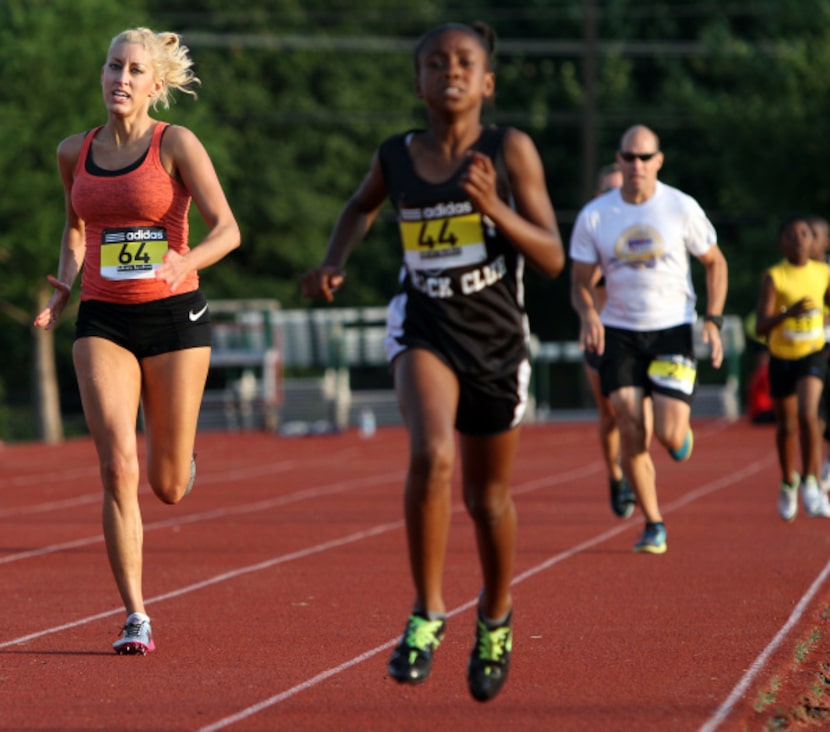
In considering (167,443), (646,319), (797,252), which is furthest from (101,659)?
(797,252)


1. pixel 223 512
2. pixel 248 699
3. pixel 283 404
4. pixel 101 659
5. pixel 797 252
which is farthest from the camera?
pixel 283 404

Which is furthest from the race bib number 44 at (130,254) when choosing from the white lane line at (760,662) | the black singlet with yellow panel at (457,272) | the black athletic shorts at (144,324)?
the white lane line at (760,662)

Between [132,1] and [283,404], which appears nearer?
[283,404]

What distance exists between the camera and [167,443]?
692 centimetres

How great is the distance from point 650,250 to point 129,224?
4077mm

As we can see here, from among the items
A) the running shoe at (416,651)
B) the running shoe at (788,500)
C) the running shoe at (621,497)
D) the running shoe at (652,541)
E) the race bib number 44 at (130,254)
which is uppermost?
the race bib number 44 at (130,254)

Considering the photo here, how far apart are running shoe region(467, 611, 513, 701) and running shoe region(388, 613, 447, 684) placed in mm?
160

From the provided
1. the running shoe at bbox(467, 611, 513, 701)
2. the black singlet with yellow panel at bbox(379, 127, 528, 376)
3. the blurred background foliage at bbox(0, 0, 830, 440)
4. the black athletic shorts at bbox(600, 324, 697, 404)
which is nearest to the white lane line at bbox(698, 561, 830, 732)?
the running shoe at bbox(467, 611, 513, 701)

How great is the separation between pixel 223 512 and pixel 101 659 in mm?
7630

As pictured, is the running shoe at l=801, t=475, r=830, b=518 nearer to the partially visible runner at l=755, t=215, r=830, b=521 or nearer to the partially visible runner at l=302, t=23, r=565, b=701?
the partially visible runner at l=755, t=215, r=830, b=521

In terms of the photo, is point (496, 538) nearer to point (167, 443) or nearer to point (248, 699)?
point (248, 699)

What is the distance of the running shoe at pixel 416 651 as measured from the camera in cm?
498

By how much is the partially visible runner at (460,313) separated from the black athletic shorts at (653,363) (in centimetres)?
457

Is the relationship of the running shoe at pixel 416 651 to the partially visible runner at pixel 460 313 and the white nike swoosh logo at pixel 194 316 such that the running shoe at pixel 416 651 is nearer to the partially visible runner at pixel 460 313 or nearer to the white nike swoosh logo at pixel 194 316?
the partially visible runner at pixel 460 313
